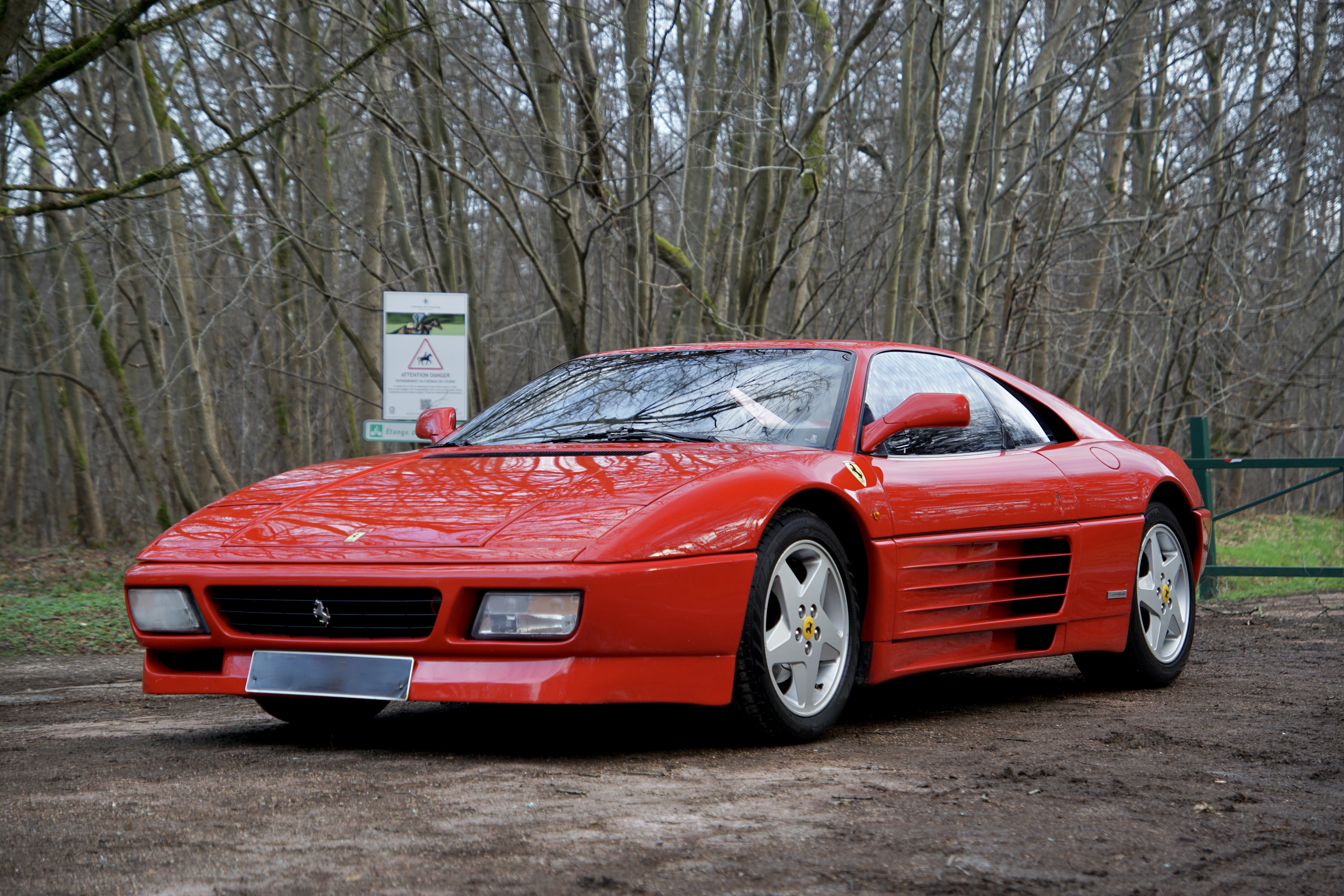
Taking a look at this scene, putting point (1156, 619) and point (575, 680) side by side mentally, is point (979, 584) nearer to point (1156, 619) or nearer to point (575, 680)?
point (1156, 619)

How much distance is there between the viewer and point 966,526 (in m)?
4.82

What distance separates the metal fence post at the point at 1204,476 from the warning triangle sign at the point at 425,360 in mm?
5283

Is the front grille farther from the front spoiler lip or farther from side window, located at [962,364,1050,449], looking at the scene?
side window, located at [962,364,1050,449]

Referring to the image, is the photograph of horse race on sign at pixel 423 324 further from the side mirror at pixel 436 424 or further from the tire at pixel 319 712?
the tire at pixel 319 712

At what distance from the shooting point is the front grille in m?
3.72

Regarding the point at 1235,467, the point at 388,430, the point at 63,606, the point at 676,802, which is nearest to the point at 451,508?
the point at 676,802

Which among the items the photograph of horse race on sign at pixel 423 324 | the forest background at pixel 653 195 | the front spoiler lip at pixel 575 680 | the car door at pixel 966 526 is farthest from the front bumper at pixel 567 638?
the photograph of horse race on sign at pixel 423 324

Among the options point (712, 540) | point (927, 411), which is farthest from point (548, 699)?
point (927, 411)

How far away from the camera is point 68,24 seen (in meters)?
12.5

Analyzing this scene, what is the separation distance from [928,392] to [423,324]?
545 centimetres

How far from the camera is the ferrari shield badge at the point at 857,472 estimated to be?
4406 mm

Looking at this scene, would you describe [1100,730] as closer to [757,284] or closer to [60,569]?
[757,284]

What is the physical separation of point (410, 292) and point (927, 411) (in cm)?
590

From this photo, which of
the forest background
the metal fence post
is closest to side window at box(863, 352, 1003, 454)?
the forest background
